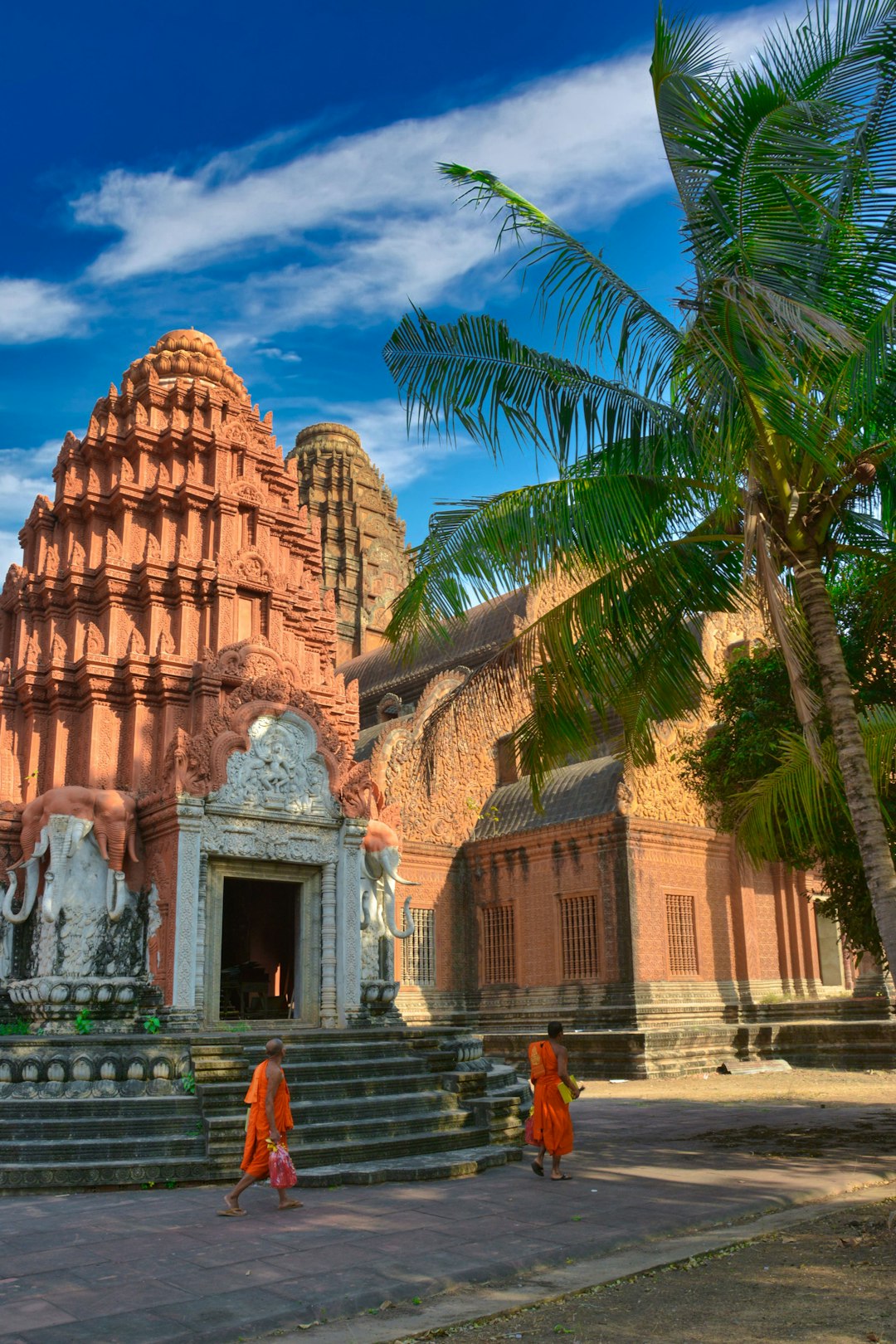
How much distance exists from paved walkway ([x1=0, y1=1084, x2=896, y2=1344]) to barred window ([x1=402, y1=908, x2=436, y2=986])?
48.8 feet

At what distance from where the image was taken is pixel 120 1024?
12.8 m

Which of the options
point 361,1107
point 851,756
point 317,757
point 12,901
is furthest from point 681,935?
point 851,756

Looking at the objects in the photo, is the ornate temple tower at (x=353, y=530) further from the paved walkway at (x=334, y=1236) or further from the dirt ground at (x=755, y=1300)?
the dirt ground at (x=755, y=1300)

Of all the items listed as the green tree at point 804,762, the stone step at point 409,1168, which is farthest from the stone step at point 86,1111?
the green tree at point 804,762

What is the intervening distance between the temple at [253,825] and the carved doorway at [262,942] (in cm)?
4

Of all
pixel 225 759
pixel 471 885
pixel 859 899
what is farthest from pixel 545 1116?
pixel 471 885

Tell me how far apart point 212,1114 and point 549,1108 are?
3.20 metres

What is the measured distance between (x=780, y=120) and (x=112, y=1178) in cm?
995

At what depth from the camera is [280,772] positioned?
47.0 feet

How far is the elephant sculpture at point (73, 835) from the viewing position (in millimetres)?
13422

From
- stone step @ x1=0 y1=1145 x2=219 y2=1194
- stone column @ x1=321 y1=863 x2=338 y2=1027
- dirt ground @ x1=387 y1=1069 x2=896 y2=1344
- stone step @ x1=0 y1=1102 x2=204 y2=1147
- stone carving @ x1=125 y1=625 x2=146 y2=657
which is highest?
stone carving @ x1=125 y1=625 x2=146 y2=657

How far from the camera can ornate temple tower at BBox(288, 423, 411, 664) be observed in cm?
4262

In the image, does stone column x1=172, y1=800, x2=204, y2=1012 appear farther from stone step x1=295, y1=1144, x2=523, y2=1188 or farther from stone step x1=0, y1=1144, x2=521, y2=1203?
stone step x1=295, y1=1144, x2=523, y2=1188

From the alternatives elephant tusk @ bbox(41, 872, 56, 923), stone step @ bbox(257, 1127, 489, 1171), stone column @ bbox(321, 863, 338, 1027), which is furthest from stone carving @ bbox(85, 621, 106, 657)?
stone step @ bbox(257, 1127, 489, 1171)
